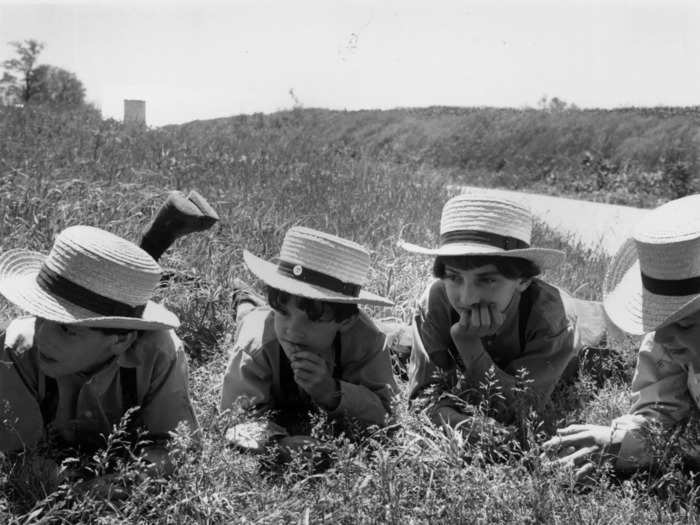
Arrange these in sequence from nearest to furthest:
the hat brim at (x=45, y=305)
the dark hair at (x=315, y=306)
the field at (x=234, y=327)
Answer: the field at (x=234, y=327) → the hat brim at (x=45, y=305) → the dark hair at (x=315, y=306)

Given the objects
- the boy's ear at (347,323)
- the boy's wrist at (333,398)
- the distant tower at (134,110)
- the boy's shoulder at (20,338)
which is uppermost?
the distant tower at (134,110)

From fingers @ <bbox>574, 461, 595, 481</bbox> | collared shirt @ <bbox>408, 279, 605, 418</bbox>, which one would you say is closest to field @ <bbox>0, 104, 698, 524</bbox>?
fingers @ <bbox>574, 461, 595, 481</bbox>

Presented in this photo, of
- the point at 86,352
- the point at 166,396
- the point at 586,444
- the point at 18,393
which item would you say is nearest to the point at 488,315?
the point at 586,444

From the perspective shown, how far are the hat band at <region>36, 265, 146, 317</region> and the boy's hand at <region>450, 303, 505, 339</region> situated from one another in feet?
4.77

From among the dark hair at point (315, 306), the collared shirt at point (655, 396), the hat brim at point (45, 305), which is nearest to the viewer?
the hat brim at point (45, 305)

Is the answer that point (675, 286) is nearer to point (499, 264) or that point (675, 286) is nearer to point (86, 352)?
point (499, 264)

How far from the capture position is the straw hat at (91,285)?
255cm

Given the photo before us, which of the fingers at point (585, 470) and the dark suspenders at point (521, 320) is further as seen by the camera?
the dark suspenders at point (521, 320)

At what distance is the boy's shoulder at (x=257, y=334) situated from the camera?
3398 millimetres

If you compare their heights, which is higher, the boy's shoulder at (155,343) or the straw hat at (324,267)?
the straw hat at (324,267)

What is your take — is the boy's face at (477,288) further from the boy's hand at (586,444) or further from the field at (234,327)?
the boy's hand at (586,444)

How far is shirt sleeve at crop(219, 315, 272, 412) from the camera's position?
11.1 feet

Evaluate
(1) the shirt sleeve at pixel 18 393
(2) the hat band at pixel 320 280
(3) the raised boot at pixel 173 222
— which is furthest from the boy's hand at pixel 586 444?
(3) the raised boot at pixel 173 222

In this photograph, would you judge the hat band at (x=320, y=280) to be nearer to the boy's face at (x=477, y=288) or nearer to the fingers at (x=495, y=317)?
the boy's face at (x=477, y=288)
